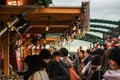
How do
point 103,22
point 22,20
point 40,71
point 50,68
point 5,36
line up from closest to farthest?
1. point 40,71
2. point 50,68
3. point 22,20
4. point 5,36
5. point 103,22

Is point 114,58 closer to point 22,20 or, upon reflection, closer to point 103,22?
point 22,20

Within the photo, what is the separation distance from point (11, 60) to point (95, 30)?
45.2 meters

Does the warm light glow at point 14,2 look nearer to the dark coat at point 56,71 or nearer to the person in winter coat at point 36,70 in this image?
the dark coat at point 56,71

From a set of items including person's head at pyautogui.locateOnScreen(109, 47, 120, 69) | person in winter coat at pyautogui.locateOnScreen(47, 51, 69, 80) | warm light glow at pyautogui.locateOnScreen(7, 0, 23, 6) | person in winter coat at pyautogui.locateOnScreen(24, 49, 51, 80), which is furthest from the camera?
warm light glow at pyautogui.locateOnScreen(7, 0, 23, 6)

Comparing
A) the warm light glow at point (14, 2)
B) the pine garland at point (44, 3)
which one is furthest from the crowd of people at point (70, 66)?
the warm light glow at point (14, 2)

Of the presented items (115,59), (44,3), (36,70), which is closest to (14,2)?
(44,3)

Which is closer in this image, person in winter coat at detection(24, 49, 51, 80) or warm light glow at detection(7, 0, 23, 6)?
person in winter coat at detection(24, 49, 51, 80)

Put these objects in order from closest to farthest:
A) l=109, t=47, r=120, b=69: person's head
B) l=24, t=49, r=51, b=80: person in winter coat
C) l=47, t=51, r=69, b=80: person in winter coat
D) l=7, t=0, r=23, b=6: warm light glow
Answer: l=109, t=47, r=120, b=69: person's head < l=24, t=49, r=51, b=80: person in winter coat < l=47, t=51, r=69, b=80: person in winter coat < l=7, t=0, r=23, b=6: warm light glow

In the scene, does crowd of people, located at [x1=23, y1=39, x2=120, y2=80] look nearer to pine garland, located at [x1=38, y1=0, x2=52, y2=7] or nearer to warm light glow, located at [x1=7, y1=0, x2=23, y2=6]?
pine garland, located at [x1=38, y1=0, x2=52, y2=7]

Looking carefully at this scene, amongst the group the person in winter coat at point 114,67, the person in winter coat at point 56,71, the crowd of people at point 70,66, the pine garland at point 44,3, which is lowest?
the person in winter coat at point 56,71

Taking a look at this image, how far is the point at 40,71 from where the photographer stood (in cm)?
766

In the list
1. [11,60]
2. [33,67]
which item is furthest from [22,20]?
[11,60]

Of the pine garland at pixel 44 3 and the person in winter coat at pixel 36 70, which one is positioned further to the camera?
the pine garland at pixel 44 3

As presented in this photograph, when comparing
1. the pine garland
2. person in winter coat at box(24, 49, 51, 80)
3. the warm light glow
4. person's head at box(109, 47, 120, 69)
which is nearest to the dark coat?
the pine garland
